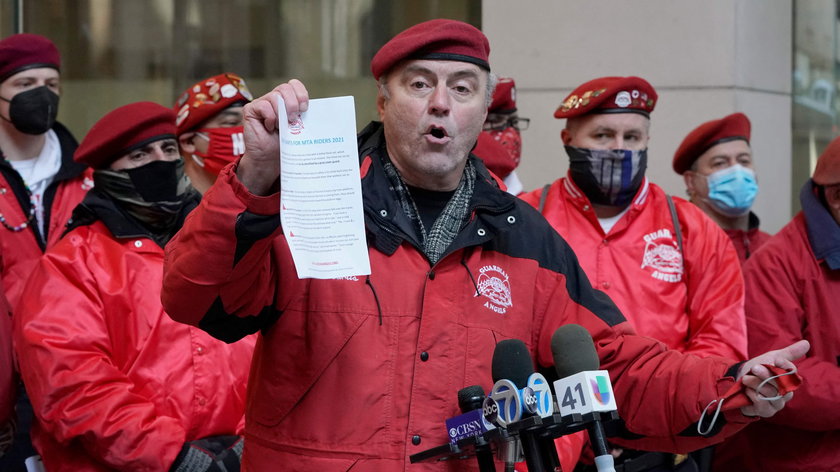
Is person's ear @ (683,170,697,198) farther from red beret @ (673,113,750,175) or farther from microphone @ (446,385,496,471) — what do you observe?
microphone @ (446,385,496,471)

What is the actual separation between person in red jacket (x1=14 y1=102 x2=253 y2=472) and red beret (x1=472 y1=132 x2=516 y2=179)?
1.76m

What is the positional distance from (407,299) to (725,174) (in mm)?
3960

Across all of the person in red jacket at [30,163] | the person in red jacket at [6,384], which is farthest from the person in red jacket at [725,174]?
the person in red jacket at [6,384]

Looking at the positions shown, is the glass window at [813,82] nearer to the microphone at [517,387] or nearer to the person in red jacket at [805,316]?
the person in red jacket at [805,316]

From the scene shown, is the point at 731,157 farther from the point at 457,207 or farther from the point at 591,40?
the point at 457,207

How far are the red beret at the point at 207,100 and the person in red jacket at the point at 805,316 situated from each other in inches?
107

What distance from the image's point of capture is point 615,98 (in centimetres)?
564

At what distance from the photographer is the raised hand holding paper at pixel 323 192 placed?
294cm

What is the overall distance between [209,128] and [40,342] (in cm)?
195

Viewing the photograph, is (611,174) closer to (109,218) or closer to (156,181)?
(156,181)

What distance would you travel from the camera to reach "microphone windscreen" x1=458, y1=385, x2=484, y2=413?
305cm

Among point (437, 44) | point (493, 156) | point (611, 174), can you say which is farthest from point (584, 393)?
point (493, 156)

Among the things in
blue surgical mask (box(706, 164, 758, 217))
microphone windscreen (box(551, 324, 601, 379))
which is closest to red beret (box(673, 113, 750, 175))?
blue surgical mask (box(706, 164, 758, 217))

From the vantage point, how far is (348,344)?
3.32 metres
